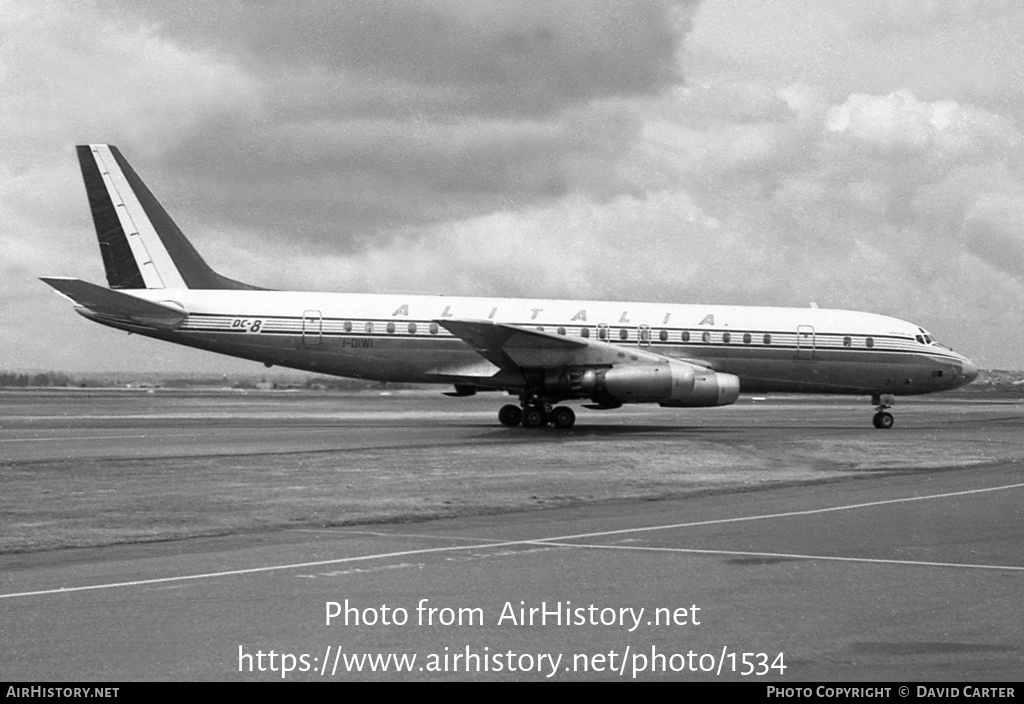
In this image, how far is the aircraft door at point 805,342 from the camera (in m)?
36.2

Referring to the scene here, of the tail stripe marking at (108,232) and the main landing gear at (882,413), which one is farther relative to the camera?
the tail stripe marking at (108,232)

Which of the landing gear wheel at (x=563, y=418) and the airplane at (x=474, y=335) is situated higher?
the airplane at (x=474, y=335)

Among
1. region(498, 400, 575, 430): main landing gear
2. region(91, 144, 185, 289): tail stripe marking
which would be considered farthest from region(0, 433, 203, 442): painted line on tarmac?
region(91, 144, 185, 289): tail stripe marking

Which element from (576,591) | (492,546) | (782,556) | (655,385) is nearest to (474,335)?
(655,385)

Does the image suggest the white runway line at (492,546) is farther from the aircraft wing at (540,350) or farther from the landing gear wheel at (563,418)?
the landing gear wheel at (563,418)

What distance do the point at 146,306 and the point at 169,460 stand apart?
50.6 feet

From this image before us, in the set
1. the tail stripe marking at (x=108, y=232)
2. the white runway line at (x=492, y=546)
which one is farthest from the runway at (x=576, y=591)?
the tail stripe marking at (x=108, y=232)

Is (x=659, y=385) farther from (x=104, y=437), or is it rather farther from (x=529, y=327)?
(x=104, y=437)

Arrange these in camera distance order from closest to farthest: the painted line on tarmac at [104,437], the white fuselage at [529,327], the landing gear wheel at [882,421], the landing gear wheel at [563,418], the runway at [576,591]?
A: the runway at [576,591] → the painted line on tarmac at [104,437] → the landing gear wheel at [563,418] → the white fuselage at [529,327] → the landing gear wheel at [882,421]

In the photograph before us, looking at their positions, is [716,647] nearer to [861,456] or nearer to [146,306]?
[861,456]

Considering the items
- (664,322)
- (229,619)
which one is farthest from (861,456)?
(229,619)

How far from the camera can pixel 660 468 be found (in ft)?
71.1

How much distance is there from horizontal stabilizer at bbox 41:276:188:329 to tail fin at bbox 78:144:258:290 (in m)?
1.73

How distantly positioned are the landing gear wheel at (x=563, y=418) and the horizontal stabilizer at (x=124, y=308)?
11394 mm
